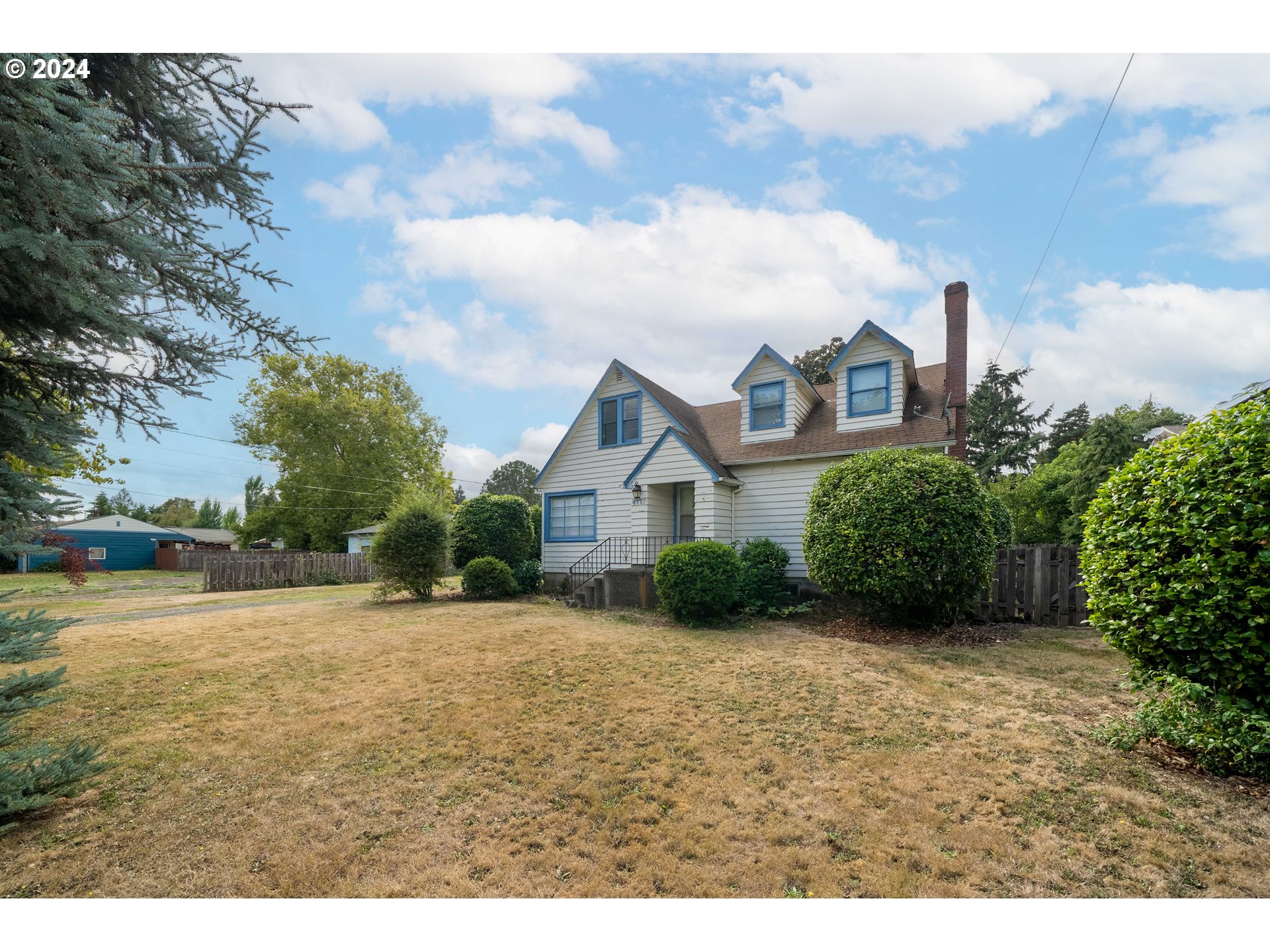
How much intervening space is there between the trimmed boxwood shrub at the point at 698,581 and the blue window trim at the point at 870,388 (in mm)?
5460

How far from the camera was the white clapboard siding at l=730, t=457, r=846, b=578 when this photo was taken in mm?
13633

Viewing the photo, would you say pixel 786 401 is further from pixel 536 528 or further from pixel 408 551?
pixel 408 551

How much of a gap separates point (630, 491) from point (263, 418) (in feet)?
107

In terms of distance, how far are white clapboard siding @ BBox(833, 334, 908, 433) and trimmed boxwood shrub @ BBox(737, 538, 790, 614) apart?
145 inches

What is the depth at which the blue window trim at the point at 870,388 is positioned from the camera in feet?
44.2

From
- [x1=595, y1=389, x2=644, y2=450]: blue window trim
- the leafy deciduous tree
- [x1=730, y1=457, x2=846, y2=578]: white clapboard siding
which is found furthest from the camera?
the leafy deciduous tree

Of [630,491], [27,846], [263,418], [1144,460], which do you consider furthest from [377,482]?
[1144,460]

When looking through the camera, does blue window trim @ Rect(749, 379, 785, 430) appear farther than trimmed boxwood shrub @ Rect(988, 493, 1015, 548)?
Yes

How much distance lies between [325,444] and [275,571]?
47.1 feet

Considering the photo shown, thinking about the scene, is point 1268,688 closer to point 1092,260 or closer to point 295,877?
point 295,877

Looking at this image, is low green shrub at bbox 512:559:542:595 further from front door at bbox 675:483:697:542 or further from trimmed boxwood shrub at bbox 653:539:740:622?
trimmed boxwood shrub at bbox 653:539:740:622

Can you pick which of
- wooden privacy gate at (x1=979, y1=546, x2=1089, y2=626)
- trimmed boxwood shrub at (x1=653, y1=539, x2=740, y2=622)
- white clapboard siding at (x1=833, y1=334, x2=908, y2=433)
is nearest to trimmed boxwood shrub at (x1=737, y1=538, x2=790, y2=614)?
trimmed boxwood shrub at (x1=653, y1=539, x2=740, y2=622)

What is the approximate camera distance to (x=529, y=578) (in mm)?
16578

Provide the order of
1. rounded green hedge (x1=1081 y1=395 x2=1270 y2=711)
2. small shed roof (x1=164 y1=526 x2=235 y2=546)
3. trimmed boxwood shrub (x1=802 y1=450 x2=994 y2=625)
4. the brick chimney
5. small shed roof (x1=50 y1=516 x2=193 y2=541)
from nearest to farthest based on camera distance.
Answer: rounded green hedge (x1=1081 y1=395 x2=1270 y2=711), trimmed boxwood shrub (x1=802 y1=450 x2=994 y2=625), the brick chimney, small shed roof (x1=50 y1=516 x2=193 y2=541), small shed roof (x1=164 y1=526 x2=235 y2=546)
